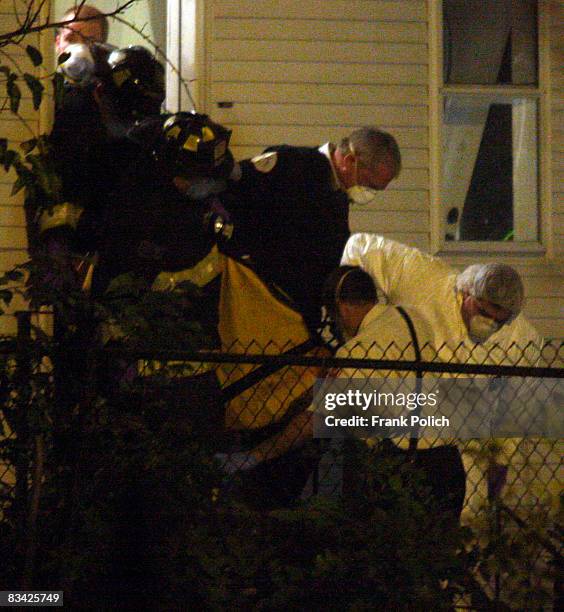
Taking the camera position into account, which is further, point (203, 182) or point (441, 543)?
point (203, 182)

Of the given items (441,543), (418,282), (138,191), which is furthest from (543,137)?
(441,543)

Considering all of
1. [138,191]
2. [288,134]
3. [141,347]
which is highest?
[288,134]

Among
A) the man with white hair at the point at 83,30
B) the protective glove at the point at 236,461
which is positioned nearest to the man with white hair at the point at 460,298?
the protective glove at the point at 236,461

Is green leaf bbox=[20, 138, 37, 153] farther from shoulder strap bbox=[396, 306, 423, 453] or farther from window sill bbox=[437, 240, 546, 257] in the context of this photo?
window sill bbox=[437, 240, 546, 257]

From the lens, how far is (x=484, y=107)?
25.8 ft

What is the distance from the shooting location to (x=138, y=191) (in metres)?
4.95

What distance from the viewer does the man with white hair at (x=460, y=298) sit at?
15.9 feet

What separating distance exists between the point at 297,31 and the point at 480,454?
12.8 ft

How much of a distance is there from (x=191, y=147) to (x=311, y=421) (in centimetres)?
132

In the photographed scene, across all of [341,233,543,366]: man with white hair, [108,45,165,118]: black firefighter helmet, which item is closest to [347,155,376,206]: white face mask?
[341,233,543,366]: man with white hair

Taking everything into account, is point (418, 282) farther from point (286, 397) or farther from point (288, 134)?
point (288, 134)

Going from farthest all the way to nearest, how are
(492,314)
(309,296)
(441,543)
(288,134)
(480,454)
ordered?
1. (288,134)
2. (309,296)
3. (492,314)
4. (480,454)
5. (441,543)

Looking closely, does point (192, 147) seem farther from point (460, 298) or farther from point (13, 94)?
point (13, 94)

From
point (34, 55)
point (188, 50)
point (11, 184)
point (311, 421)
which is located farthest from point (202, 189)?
point (188, 50)
